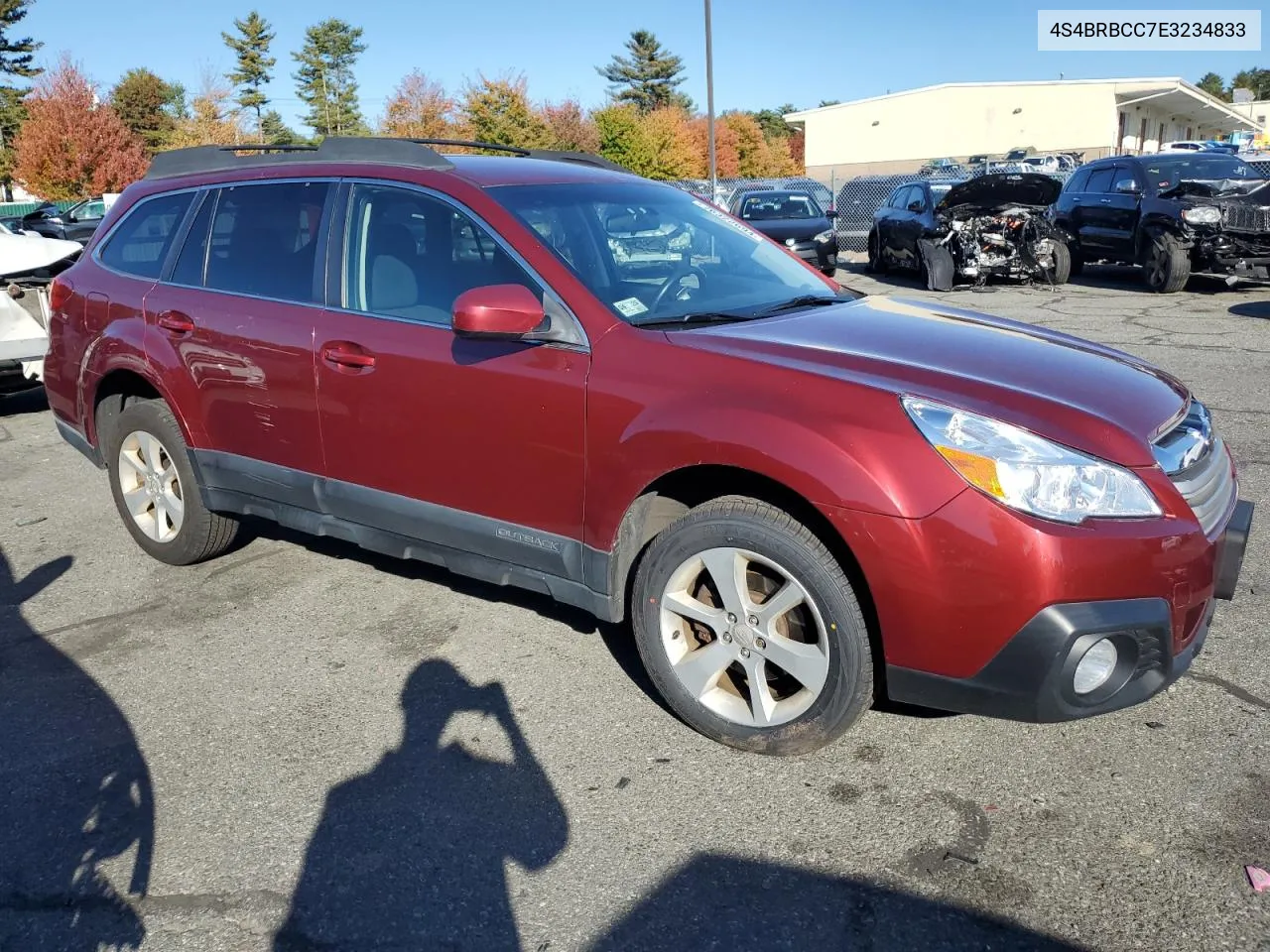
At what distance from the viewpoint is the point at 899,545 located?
264 cm

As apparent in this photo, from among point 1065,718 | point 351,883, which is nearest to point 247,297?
point 351,883

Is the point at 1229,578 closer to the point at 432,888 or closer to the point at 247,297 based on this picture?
the point at 432,888

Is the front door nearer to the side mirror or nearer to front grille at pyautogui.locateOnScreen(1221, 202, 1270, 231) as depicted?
the side mirror

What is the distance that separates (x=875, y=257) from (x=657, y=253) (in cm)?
1430

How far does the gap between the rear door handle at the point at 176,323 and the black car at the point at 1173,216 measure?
1287 cm

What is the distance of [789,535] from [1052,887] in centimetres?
107

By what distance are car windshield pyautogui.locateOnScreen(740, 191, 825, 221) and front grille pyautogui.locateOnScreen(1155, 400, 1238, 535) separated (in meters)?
14.2

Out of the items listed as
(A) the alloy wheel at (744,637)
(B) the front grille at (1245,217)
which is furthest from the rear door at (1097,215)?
(A) the alloy wheel at (744,637)

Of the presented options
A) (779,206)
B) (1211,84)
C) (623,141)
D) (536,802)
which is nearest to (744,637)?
(536,802)

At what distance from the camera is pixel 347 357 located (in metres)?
3.74

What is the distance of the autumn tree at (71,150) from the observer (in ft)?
124

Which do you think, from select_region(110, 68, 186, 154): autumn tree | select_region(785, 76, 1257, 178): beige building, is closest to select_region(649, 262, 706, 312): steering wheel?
select_region(785, 76, 1257, 178): beige building

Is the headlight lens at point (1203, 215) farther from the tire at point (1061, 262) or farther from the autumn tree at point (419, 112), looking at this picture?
the autumn tree at point (419, 112)

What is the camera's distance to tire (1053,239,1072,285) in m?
15.0
